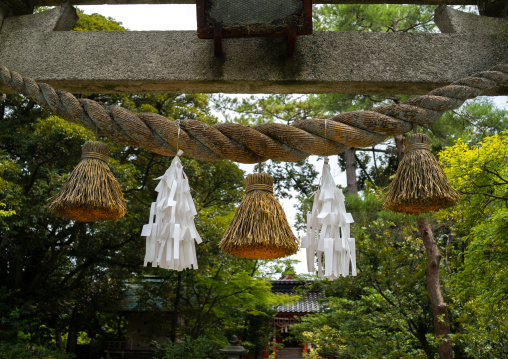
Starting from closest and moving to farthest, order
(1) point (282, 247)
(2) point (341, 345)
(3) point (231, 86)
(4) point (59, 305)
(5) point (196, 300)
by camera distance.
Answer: (1) point (282, 247)
(3) point (231, 86)
(2) point (341, 345)
(4) point (59, 305)
(5) point (196, 300)

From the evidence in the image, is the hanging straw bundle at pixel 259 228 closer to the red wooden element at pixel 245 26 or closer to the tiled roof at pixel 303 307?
the red wooden element at pixel 245 26

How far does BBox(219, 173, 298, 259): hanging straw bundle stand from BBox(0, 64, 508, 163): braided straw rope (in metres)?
0.13

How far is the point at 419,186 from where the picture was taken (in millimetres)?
1446

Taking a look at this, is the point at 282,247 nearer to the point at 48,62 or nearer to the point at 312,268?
the point at 312,268

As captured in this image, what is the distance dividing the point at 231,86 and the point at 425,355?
213 inches

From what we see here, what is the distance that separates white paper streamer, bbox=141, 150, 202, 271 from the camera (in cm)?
147

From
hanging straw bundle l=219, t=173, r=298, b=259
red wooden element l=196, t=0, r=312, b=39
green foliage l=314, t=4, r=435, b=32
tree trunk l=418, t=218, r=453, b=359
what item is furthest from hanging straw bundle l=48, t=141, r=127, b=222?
green foliage l=314, t=4, r=435, b=32

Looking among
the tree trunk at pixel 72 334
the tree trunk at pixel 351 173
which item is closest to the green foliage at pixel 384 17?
the tree trunk at pixel 351 173

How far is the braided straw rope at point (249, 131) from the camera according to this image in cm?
134

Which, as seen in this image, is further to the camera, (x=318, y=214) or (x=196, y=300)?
A: (x=196, y=300)

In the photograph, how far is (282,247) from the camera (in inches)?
54.9

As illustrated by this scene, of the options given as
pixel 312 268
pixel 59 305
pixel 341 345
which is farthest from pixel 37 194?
pixel 312 268

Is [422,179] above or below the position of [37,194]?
below

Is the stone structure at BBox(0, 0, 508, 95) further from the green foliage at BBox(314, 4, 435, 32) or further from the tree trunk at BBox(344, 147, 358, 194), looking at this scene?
the tree trunk at BBox(344, 147, 358, 194)
